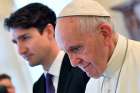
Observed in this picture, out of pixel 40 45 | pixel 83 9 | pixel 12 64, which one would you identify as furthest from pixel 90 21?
pixel 12 64

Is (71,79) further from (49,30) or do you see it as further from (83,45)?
(83,45)

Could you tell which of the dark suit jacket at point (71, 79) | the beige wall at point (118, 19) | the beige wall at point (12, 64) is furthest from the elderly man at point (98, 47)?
the beige wall at point (12, 64)

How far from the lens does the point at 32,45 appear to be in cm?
230

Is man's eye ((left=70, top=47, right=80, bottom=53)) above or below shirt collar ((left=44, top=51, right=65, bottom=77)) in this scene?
above

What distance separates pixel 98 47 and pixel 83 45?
0.24 ft

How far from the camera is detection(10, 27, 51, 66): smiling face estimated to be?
2.27m

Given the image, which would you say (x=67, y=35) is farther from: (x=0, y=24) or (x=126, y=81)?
(x=0, y=24)

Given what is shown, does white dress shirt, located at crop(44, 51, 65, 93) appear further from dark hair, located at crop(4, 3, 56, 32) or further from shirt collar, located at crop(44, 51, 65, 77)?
dark hair, located at crop(4, 3, 56, 32)

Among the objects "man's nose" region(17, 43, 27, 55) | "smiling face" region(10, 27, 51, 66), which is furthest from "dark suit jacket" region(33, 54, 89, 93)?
"man's nose" region(17, 43, 27, 55)

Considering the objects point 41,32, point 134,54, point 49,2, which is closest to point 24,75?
point 49,2

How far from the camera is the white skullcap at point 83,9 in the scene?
5.33 ft

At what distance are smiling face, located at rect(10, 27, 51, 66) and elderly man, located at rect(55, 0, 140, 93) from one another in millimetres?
618

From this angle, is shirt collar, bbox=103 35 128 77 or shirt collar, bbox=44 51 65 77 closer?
shirt collar, bbox=103 35 128 77

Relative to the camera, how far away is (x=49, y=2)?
3.57 metres
